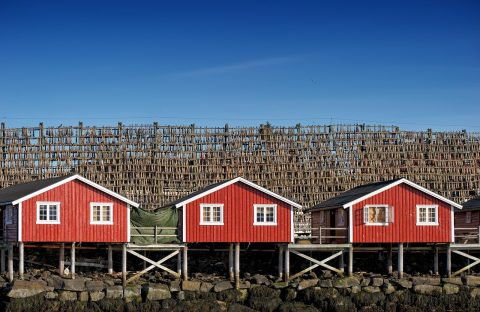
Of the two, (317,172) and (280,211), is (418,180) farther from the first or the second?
(280,211)

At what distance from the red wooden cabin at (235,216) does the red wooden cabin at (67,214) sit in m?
3.18

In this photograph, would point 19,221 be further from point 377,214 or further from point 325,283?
point 377,214

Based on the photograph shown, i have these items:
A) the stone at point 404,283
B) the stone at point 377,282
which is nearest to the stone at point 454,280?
the stone at point 404,283

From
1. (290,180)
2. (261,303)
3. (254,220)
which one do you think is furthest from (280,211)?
(290,180)

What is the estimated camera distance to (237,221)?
53.2m

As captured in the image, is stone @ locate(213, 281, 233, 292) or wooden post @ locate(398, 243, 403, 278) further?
wooden post @ locate(398, 243, 403, 278)

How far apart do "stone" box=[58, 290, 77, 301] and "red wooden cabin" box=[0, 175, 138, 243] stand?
3.12m

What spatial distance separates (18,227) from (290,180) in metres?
23.9

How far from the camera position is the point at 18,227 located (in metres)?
49.7

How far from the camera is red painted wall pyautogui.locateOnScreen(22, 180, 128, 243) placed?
164 feet

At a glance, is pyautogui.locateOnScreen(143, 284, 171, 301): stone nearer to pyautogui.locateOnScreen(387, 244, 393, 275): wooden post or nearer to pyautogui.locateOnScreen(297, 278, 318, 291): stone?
pyautogui.locateOnScreen(297, 278, 318, 291): stone

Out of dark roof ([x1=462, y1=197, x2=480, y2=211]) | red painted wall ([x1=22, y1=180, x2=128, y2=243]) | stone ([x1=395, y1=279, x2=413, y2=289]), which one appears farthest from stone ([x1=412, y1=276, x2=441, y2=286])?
red painted wall ([x1=22, y1=180, x2=128, y2=243])

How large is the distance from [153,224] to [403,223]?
1261 cm

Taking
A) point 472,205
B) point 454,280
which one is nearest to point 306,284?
point 454,280
